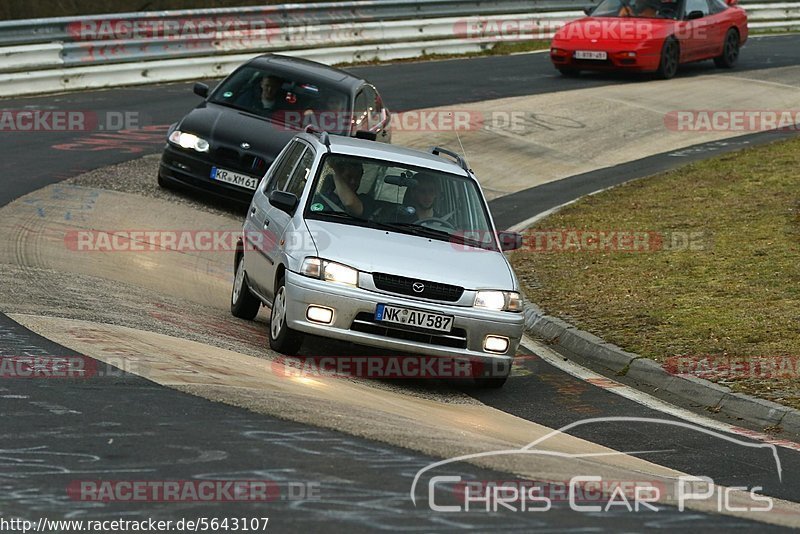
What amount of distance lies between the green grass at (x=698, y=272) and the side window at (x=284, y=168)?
113 inches

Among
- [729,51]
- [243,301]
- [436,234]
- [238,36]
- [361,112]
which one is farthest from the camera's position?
[729,51]

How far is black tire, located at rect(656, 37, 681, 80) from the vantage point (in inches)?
1079

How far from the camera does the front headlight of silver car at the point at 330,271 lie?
980 centimetres

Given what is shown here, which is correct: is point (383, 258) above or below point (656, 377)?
above

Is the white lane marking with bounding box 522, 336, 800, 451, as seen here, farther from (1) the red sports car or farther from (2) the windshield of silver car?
(1) the red sports car

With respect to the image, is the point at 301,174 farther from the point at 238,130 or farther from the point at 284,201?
the point at 238,130

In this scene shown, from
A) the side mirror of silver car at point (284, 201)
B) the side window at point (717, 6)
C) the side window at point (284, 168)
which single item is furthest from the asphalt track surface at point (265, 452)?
the side window at point (717, 6)

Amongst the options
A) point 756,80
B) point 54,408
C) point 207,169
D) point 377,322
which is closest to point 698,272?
point 377,322

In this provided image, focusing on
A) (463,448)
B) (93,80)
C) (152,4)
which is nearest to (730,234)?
(463,448)

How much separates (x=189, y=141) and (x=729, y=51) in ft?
53.6

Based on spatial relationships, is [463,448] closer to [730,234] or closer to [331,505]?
[331,505]

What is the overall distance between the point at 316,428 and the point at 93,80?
17974 millimetres

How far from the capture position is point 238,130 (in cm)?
1658

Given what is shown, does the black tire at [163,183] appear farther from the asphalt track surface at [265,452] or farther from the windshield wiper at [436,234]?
the windshield wiper at [436,234]
